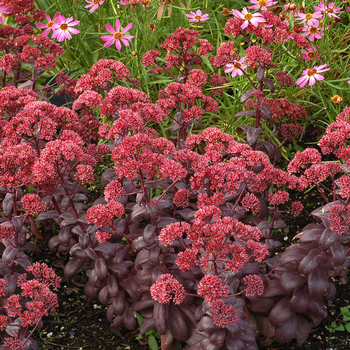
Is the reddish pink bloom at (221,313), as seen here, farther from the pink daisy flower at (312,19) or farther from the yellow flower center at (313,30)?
the pink daisy flower at (312,19)

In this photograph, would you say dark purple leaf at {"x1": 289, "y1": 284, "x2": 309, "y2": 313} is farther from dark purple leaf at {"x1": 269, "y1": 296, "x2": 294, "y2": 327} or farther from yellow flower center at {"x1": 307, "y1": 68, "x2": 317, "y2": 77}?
yellow flower center at {"x1": 307, "y1": 68, "x2": 317, "y2": 77}

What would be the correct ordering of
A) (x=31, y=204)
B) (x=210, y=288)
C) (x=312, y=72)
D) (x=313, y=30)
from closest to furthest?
(x=210, y=288), (x=31, y=204), (x=312, y=72), (x=313, y=30)

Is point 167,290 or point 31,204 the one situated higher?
point 31,204

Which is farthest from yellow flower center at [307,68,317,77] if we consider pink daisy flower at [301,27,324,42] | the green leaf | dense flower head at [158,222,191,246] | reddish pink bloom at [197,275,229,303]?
the green leaf

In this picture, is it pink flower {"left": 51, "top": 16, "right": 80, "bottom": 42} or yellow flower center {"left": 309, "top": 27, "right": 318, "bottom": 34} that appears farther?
pink flower {"left": 51, "top": 16, "right": 80, "bottom": 42}

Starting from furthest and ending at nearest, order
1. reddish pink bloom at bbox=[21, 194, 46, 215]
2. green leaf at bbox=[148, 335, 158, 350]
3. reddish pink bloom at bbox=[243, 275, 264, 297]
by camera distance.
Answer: green leaf at bbox=[148, 335, 158, 350] < reddish pink bloom at bbox=[21, 194, 46, 215] < reddish pink bloom at bbox=[243, 275, 264, 297]

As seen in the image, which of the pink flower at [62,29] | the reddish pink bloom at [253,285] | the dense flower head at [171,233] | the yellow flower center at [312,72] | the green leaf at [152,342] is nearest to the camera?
the dense flower head at [171,233]

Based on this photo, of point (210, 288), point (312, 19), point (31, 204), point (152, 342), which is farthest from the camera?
point (312, 19)

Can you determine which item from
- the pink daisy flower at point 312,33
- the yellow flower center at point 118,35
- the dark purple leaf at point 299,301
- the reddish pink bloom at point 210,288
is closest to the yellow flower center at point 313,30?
the pink daisy flower at point 312,33

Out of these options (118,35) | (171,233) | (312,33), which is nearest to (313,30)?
(312,33)

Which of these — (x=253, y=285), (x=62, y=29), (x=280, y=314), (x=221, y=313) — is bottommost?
(x=280, y=314)

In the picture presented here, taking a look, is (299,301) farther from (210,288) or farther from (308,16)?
(308,16)

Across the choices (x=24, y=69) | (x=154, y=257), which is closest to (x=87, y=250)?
(x=154, y=257)

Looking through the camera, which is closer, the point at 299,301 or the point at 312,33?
the point at 299,301
